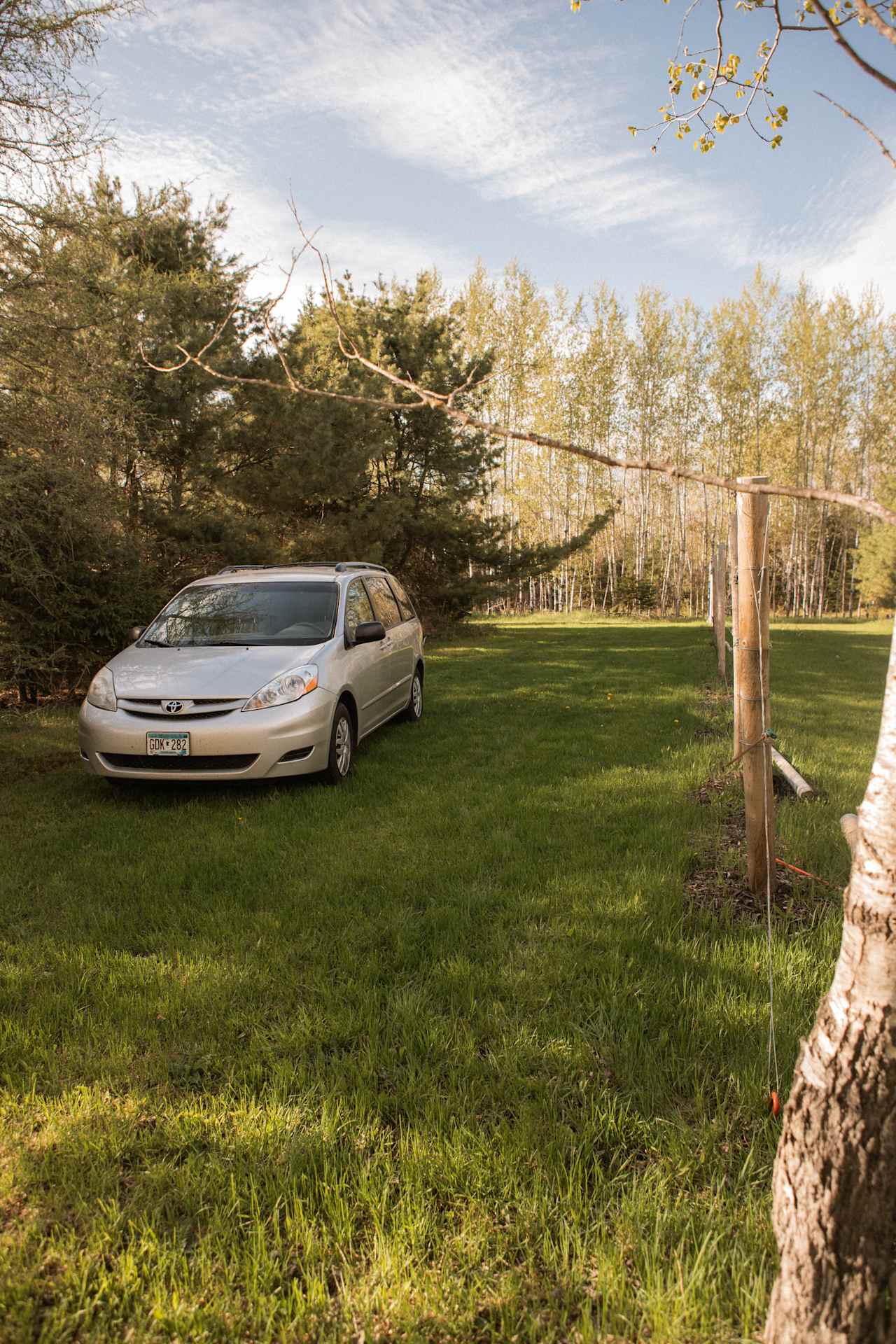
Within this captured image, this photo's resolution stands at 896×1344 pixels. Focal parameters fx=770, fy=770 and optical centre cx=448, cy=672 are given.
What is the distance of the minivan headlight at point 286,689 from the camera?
5395 mm

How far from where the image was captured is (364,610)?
7.19 meters

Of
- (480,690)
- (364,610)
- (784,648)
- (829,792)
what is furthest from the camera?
(784,648)

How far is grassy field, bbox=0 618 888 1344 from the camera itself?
1.73 meters

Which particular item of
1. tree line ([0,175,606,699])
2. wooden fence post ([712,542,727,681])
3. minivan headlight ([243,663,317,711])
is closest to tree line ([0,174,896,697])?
tree line ([0,175,606,699])

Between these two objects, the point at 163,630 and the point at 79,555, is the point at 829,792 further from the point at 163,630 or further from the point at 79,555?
the point at 79,555

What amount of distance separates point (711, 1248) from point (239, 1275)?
1092 mm

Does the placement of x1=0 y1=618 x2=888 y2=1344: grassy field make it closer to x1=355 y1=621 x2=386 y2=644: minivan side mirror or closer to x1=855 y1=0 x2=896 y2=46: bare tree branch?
x1=355 y1=621 x2=386 y2=644: minivan side mirror

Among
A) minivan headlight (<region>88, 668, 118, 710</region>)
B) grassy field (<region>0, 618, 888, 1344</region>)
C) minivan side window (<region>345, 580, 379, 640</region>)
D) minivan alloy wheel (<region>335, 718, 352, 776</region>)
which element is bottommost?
grassy field (<region>0, 618, 888, 1344</region>)

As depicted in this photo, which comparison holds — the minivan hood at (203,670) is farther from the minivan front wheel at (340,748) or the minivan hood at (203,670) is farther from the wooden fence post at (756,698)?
the wooden fence post at (756,698)

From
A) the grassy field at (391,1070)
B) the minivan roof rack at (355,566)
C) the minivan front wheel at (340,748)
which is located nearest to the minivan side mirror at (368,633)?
the minivan front wheel at (340,748)

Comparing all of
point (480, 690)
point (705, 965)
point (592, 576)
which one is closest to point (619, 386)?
point (592, 576)

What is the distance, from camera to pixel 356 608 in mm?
6953

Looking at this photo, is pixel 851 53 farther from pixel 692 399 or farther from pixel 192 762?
pixel 692 399

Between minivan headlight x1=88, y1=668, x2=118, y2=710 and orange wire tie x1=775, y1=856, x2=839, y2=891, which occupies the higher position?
minivan headlight x1=88, y1=668, x2=118, y2=710
